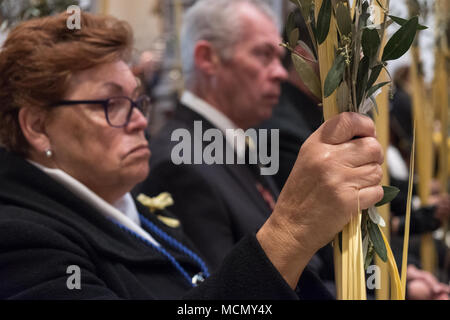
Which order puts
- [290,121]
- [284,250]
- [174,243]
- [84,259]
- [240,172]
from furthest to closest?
1. [290,121]
2. [240,172]
3. [174,243]
4. [84,259]
5. [284,250]

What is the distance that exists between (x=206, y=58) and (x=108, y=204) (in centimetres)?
86

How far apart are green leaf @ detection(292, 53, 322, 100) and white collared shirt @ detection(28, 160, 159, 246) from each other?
23.8 inches

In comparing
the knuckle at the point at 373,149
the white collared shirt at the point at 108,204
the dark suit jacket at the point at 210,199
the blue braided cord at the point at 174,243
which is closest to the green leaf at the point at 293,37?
the knuckle at the point at 373,149

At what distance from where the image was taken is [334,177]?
29.4 inches

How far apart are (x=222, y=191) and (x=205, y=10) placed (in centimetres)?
67

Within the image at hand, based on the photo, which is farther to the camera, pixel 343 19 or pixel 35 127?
pixel 35 127

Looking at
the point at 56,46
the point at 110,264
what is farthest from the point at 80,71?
the point at 110,264

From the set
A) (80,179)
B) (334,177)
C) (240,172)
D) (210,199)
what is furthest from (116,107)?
(334,177)

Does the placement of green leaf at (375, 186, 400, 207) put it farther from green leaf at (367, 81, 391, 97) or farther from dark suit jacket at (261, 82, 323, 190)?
dark suit jacket at (261, 82, 323, 190)

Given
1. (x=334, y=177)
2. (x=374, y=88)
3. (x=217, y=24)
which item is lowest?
(x=334, y=177)

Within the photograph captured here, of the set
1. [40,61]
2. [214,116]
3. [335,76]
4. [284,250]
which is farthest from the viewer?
[214,116]

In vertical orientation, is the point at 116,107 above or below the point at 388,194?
above

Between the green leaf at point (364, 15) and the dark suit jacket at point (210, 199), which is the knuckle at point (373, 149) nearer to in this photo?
the green leaf at point (364, 15)

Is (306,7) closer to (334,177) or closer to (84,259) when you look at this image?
(334,177)
